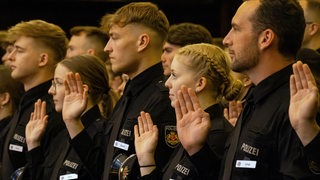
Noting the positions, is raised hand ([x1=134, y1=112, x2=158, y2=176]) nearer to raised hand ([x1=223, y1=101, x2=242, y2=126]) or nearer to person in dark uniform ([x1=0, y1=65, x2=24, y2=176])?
raised hand ([x1=223, y1=101, x2=242, y2=126])

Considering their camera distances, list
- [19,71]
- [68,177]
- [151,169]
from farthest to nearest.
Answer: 1. [19,71]
2. [68,177]
3. [151,169]

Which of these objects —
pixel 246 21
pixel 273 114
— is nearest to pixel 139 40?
pixel 246 21

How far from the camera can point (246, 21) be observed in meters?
3.31

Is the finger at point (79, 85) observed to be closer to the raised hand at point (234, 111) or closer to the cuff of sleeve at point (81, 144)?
the cuff of sleeve at point (81, 144)

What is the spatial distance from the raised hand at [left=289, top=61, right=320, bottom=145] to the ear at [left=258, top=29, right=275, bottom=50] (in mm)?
333

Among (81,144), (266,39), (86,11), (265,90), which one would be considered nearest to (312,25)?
(266,39)

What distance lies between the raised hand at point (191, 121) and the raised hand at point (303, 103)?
0.50 m

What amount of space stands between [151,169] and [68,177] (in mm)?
686

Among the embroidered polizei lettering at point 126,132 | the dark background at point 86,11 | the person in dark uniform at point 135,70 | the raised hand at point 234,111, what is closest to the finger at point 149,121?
the person in dark uniform at point 135,70

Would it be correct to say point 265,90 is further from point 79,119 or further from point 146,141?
point 79,119

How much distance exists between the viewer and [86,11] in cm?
761

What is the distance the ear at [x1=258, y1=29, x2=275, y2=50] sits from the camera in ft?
10.6

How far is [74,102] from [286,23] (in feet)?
4.67

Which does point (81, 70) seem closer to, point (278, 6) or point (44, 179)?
point (44, 179)
